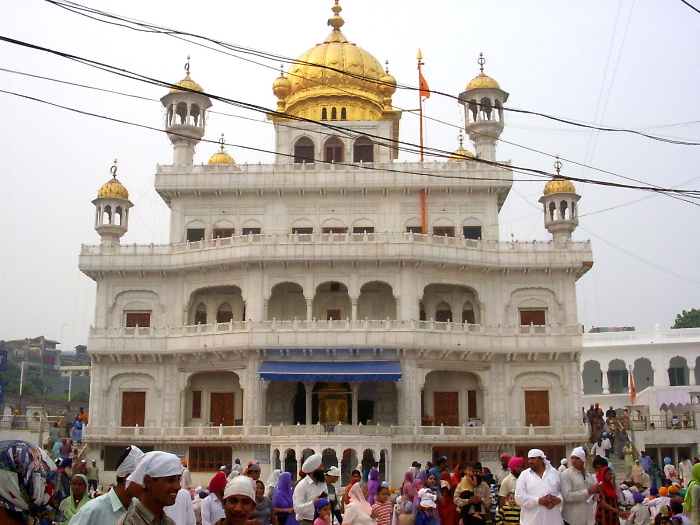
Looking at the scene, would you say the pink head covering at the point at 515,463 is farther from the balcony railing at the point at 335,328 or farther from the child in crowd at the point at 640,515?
the balcony railing at the point at 335,328

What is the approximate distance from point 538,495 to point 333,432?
21127 mm

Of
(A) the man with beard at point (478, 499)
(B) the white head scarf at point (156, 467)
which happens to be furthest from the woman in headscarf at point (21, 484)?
(A) the man with beard at point (478, 499)

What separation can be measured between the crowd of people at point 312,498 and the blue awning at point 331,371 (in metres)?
16.0

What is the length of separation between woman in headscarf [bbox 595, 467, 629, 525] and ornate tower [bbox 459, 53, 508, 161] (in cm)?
2753

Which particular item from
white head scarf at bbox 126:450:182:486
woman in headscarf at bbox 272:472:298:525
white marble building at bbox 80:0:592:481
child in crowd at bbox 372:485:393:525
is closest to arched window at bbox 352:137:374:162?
white marble building at bbox 80:0:592:481

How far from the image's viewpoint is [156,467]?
5293 mm

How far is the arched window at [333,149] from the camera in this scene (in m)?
39.3

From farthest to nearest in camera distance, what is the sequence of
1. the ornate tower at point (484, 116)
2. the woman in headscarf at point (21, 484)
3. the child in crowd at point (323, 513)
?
the ornate tower at point (484, 116) → the child in crowd at point (323, 513) → the woman in headscarf at point (21, 484)

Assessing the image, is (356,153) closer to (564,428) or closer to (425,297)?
(425,297)

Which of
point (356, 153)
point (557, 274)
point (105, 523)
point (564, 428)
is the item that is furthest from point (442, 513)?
point (356, 153)

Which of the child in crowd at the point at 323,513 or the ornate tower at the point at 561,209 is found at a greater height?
the ornate tower at the point at 561,209

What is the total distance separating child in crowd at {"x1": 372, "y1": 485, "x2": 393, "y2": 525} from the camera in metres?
→ 12.0

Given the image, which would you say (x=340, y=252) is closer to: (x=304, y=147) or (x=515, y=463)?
(x=304, y=147)

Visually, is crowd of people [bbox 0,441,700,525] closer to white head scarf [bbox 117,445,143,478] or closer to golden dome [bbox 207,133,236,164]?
white head scarf [bbox 117,445,143,478]
